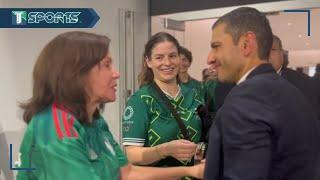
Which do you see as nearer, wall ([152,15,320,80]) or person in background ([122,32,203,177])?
person in background ([122,32,203,177])

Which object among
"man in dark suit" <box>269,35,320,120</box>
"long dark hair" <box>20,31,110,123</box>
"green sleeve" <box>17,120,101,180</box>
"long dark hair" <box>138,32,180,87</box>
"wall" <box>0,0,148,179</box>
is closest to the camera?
"green sleeve" <box>17,120,101,180</box>

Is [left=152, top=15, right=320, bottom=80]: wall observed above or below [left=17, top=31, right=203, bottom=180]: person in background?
above

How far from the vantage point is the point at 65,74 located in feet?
4.58

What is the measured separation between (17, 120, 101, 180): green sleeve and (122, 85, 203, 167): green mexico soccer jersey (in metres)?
0.91

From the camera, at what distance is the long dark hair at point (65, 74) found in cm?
139

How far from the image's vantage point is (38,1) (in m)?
4.54

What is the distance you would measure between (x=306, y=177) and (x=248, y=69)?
1.22ft

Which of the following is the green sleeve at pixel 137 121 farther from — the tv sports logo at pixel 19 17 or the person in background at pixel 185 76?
the tv sports logo at pixel 19 17

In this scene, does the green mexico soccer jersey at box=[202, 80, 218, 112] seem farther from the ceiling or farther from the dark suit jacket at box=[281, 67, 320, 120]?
the ceiling

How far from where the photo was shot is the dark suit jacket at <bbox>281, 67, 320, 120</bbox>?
3178mm

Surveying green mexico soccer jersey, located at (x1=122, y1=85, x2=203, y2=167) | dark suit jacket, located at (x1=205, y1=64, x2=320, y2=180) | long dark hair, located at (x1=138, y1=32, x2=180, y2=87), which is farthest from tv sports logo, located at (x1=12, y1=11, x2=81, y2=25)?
dark suit jacket, located at (x1=205, y1=64, x2=320, y2=180)

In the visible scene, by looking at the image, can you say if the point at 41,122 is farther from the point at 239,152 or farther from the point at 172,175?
the point at 172,175

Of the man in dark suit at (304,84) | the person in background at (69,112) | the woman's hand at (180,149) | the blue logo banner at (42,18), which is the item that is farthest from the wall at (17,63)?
the person in background at (69,112)

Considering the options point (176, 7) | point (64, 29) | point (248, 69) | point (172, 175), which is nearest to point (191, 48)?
point (176, 7)
